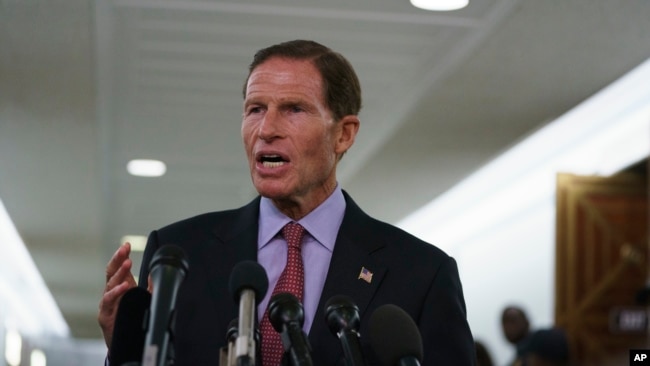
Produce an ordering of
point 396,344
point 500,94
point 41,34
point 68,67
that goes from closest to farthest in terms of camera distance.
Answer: point 396,344, point 41,34, point 68,67, point 500,94

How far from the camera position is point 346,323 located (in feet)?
5.85

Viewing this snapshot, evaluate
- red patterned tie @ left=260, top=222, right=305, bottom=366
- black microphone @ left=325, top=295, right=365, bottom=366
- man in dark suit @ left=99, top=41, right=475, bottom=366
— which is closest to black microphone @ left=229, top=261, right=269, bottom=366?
black microphone @ left=325, top=295, right=365, bottom=366

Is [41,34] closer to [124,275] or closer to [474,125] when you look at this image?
[474,125]

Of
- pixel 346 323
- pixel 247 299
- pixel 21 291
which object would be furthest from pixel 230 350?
pixel 21 291

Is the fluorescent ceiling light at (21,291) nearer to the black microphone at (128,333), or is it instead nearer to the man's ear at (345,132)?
the man's ear at (345,132)

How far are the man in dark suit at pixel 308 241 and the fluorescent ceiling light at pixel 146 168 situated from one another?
6.15 meters

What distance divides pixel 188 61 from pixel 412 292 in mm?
3979

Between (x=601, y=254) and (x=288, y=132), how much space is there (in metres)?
7.37

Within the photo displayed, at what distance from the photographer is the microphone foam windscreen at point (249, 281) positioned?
1742 mm

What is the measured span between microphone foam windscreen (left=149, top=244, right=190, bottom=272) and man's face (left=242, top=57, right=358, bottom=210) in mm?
600

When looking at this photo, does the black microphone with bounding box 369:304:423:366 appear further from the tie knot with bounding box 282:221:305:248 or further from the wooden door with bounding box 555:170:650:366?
the wooden door with bounding box 555:170:650:366

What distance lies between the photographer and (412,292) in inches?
90.0

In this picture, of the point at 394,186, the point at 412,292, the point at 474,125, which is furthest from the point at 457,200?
the point at 412,292

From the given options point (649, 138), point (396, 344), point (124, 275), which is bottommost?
point (396, 344)
